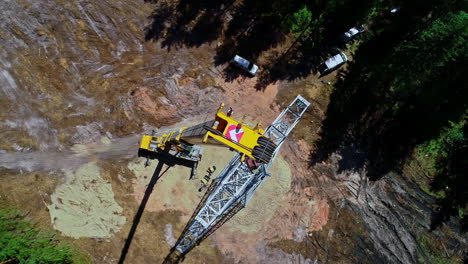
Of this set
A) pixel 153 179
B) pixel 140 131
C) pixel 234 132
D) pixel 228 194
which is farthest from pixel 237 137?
pixel 140 131

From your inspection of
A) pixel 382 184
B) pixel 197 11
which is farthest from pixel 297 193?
pixel 197 11

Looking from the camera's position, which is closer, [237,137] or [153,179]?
[237,137]

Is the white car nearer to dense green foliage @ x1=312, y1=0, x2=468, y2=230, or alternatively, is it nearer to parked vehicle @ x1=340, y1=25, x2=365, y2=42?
dense green foliage @ x1=312, y1=0, x2=468, y2=230

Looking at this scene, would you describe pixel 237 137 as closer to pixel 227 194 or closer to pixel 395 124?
pixel 227 194

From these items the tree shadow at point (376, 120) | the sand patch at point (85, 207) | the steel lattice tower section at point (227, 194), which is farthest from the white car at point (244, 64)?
the sand patch at point (85, 207)

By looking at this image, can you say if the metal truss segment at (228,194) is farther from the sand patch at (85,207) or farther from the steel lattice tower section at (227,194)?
the sand patch at (85,207)

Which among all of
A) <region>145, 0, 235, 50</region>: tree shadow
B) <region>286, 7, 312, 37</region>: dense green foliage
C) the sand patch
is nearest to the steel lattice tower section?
the sand patch
